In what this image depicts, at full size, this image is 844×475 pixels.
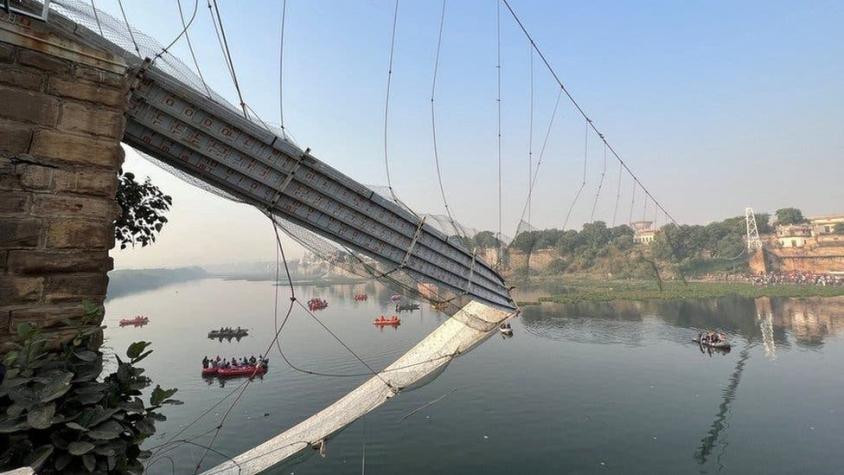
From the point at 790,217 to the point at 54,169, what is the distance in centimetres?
15057

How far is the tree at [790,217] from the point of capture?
11051 centimetres

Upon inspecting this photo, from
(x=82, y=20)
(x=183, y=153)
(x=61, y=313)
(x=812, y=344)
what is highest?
(x=82, y=20)

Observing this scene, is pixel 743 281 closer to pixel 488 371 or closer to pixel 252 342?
pixel 488 371

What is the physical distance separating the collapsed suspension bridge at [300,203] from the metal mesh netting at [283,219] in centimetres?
2

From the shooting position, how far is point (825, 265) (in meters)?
78.4

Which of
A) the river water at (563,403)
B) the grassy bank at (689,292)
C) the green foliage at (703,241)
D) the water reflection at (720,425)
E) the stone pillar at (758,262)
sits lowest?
the water reflection at (720,425)

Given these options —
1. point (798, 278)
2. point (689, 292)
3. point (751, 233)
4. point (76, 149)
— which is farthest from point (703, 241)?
point (76, 149)

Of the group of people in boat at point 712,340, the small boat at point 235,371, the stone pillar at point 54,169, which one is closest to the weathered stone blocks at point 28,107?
the stone pillar at point 54,169

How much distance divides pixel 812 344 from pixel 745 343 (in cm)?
507

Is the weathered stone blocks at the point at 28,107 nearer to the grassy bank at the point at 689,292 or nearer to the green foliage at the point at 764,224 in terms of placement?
the grassy bank at the point at 689,292

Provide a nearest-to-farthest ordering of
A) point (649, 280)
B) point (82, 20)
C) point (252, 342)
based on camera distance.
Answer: point (82, 20) → point (252, 342) → point (649, 280)

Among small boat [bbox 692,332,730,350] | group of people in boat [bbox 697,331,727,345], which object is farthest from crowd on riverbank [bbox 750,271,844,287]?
small boat [bbox 692,332,730,350]

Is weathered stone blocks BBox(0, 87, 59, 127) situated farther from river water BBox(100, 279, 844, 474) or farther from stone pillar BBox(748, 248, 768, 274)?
stone pillar BBox(748, 248, 768, 274)

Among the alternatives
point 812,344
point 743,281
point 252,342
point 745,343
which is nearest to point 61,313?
point 252,342
